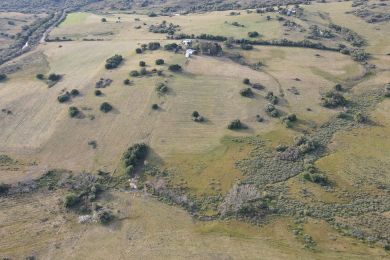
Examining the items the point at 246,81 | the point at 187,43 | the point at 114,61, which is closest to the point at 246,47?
the point at 187,43

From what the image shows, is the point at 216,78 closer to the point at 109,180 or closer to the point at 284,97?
the point at 284,97

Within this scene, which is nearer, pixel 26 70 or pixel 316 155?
pixel 316 155

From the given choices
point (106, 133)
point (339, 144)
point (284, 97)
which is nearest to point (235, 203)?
Result: point (339, 144)

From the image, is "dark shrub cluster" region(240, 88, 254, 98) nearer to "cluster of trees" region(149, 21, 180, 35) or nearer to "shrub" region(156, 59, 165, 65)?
"shrub" region(156, 59, 165, 65)

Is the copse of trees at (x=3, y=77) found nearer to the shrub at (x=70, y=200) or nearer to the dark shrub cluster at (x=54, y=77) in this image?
the dark shrub cluster at (x=54, y=77)

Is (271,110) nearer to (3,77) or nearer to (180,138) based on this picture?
(180,138)

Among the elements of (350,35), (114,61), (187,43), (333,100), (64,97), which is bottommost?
(64,97)

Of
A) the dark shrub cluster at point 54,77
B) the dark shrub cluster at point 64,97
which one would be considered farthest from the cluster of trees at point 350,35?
the dark shrub cluster at point 54,77
